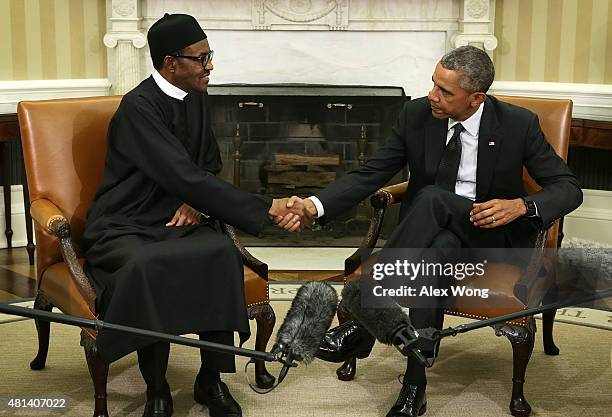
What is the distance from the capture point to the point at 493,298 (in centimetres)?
369

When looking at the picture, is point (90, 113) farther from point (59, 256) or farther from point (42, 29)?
point (42, 29)

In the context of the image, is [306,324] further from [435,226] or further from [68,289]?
[68,289]

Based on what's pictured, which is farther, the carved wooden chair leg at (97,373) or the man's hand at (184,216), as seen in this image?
the man's hand at (184,216)

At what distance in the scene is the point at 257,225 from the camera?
3764 millimetres

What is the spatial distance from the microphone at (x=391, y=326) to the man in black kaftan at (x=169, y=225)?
1.62ft

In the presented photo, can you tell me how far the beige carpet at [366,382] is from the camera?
3.76m

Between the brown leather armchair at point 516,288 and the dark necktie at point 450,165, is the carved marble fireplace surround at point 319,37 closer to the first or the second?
the brown leather armchair at point 516,288

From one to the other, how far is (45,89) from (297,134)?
1.56 m

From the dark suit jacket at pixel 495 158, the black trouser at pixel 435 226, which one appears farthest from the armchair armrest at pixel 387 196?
the black trouser at pixel 435 226

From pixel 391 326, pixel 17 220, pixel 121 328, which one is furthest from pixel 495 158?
pixel 17 220

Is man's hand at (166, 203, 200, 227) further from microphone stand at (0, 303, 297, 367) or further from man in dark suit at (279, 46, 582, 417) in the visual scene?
microphone stand at (0, 303, 297, 367)

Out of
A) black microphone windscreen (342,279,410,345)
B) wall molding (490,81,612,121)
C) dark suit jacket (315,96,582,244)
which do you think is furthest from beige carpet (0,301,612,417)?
wall molding (490,81,612,121)

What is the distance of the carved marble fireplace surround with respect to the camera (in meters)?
6.35

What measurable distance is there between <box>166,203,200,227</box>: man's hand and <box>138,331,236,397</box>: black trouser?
Result: 0.43 metres
